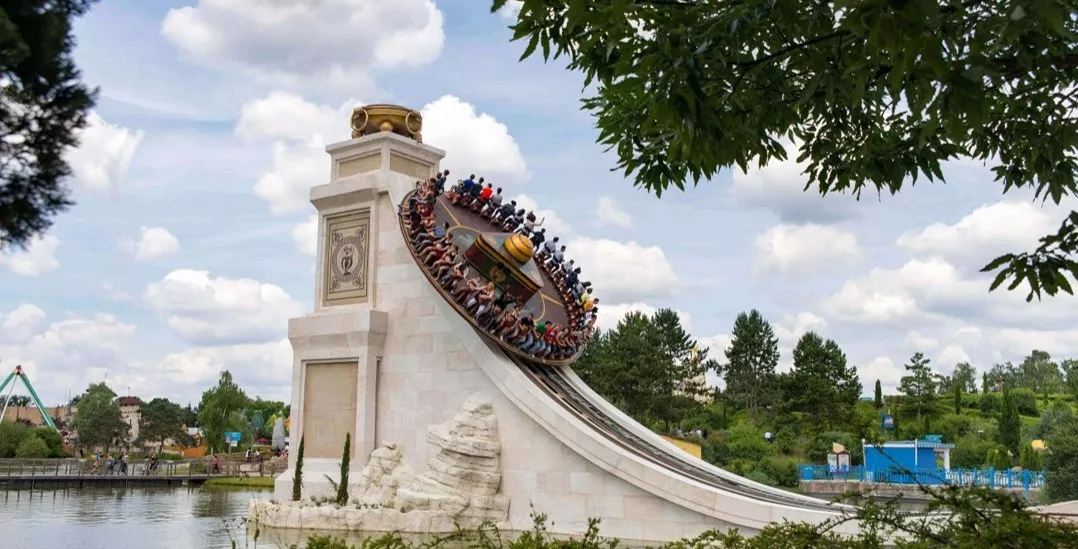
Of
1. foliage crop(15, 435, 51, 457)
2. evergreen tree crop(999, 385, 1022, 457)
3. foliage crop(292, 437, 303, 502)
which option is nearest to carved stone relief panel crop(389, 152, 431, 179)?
foliage crop(292, 437, 303, 502)

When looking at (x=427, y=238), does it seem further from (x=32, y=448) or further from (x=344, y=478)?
(x=32, y=448)

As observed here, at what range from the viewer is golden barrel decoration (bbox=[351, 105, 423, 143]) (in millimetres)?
19859

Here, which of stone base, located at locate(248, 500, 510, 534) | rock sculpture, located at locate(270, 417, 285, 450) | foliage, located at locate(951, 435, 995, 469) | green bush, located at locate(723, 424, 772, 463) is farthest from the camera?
rock sculpture, located at locate(270, 417, 285, 450)

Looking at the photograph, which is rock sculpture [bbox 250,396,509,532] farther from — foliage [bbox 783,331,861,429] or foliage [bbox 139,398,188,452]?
foliage [bbox 139,398,188,452]

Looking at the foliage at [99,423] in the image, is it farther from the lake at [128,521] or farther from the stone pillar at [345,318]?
the stone pillar at [345,318]

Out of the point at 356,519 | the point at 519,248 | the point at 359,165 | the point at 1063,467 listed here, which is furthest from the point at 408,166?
the point at 1063,467

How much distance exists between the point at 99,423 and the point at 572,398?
54.3 m

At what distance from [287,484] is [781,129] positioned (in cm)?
1512

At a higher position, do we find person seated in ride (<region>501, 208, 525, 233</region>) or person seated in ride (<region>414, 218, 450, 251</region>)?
person seated in ride (<region>501, 208, 525, 233</region>)

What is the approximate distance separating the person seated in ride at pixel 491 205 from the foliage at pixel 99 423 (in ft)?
170

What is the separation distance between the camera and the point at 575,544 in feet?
18.4

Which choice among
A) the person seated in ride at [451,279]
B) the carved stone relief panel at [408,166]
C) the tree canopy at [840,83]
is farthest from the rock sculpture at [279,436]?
the tree canopy at [840,83]

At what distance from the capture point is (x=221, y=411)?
5922cm

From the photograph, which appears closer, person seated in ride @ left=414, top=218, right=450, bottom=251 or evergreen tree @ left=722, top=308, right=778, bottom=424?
person seated in ride @ left=414, top=218, right=450, bottom=251
